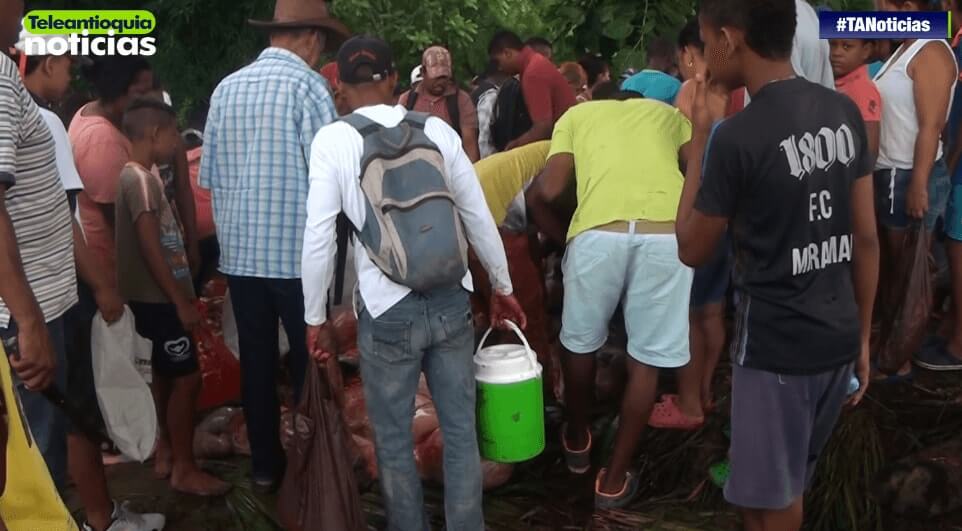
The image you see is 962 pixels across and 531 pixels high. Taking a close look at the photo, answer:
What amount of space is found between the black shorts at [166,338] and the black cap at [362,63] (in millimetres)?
1346

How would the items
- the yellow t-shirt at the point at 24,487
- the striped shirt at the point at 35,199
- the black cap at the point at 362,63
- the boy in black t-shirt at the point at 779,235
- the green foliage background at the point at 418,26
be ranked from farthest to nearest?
1. the green foliage background at the point at 418,26
2. the black cap at the point at 362,63
3. the striped shirt at the point at 35,199
4. the boy in black t-shirt at the point at 779,235
5. the yellow t-shirt at the point at 24,487

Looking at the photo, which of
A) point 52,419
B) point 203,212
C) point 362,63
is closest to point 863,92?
point 362,63

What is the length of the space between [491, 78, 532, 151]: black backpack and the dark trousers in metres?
3.21

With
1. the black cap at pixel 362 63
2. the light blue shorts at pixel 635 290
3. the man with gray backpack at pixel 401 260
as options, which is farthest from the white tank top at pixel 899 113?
the black cap at pixel 362 63

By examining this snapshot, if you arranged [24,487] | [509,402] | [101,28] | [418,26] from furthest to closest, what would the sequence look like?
[418,26]
[101,28]
[509,402]
[24,487]

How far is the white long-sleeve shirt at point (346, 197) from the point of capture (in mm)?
2848

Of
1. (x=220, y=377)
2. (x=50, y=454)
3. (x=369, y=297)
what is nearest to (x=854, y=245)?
(x=369, y=297)

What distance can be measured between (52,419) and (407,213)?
1.32 meters

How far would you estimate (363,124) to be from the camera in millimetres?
2877

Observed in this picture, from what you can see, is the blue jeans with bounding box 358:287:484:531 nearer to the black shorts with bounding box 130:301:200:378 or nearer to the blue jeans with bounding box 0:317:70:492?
the blue jeans with bounding box 0:317:70:492

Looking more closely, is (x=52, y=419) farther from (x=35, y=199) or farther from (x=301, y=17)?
(x=301, y=17)

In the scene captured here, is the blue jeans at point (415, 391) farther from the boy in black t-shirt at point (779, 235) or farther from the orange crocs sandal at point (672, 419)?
the orange crocs sandal at point (672, 419)

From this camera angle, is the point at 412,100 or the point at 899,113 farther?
the point at 412,100

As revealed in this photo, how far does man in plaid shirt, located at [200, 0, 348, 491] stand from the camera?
3.47 metres
